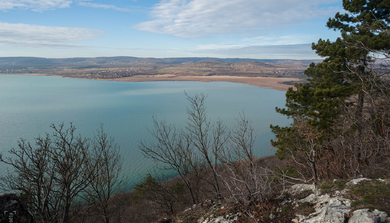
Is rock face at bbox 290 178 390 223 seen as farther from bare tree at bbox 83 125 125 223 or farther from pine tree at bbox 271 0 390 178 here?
bare tree at bbox 83 125 125 223

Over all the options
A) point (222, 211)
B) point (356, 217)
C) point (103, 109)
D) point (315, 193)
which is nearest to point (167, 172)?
point (222, 211)

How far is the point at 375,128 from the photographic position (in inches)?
351

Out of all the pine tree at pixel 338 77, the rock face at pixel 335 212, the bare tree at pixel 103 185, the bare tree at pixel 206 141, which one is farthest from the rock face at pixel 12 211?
the pine tree at pixel 338 77

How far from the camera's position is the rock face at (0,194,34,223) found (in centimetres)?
629

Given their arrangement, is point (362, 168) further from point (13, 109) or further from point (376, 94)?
point (13, 109)

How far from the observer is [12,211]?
6434mm

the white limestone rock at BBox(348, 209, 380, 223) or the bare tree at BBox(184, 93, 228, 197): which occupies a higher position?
the white limestone rock at BBox(348, 209, 380, 223)

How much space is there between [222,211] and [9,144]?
91.1ft

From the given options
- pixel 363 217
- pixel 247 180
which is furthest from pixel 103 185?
pixel 363 217

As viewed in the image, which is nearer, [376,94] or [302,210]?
[302,210]

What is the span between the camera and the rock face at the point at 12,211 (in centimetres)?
629

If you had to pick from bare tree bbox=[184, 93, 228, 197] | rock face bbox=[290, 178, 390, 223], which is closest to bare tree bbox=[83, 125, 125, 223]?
bare tree bbox=[184, 93, 228, 197]

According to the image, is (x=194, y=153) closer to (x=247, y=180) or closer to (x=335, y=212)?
(x=247, y=180)

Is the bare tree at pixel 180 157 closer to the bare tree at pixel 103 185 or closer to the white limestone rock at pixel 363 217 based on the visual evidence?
the bare tree at pixel 103 185
